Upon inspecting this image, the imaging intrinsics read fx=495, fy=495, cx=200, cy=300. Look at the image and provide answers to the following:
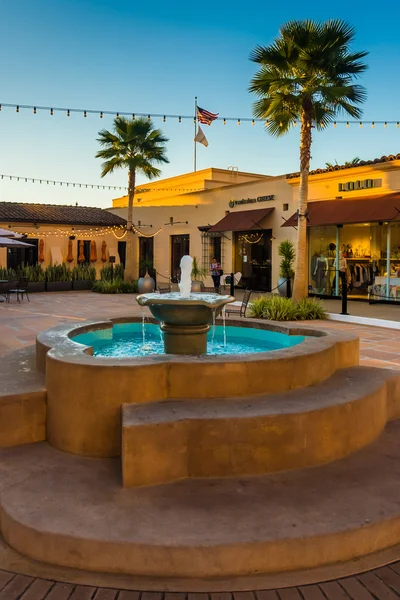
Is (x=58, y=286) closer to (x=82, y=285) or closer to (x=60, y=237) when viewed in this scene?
(x=82, y=285)

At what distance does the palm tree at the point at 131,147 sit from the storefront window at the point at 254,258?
5.07 meters

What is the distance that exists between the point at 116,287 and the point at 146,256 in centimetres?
821

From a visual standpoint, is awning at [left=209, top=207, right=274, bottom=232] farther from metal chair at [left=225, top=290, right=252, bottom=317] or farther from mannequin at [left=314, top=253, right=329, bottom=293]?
metal chair at [left=225, top=290, right=252, bottom=317]

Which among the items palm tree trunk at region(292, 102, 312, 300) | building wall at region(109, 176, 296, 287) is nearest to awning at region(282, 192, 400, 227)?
building wall at region(109, 176, 296, 287)

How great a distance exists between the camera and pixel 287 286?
17.8 meters

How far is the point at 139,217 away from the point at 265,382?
2589 centimetres

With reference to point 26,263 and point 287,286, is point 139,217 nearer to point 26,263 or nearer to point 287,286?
point 26,263

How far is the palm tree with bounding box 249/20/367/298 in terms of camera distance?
527 inches

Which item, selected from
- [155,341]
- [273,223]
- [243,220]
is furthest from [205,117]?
[155,341]

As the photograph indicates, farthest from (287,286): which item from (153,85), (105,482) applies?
(105,482)

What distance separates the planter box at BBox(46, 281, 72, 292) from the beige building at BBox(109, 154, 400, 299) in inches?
211

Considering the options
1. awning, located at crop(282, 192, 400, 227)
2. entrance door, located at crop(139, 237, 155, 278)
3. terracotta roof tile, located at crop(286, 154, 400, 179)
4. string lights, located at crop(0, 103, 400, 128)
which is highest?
string lights, located at crop(0, 103, 400, 128)

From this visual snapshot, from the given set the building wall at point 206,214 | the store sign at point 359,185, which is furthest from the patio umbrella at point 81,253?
the store sign at point 359,185

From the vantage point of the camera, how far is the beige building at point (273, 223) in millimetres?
16828
